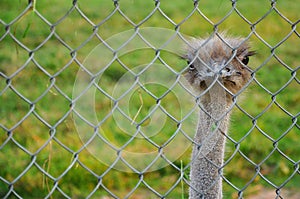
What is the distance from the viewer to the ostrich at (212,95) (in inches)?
155

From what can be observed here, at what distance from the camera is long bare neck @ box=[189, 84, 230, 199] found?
156 inches

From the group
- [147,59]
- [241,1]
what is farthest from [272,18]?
[147,59]

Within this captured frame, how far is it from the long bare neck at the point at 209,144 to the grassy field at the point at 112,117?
291mm

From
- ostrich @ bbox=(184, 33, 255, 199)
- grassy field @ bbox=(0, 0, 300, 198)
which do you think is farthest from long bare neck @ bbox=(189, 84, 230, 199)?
grassy field @ bbox=(0, 0, 300, 198)

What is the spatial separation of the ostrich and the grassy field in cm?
29

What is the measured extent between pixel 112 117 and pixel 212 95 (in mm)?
2795

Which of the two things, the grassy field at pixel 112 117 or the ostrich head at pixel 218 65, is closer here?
the ostrich head at pixel 218 65

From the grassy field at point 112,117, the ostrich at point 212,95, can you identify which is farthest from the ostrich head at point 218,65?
the grassy field at point 112,117

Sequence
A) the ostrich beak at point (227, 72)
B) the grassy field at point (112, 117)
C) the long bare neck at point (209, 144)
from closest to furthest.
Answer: the ostrich beak at point (227, 72) → the long bare neck at point (209, 144) → the grassy field at point (112, 117)

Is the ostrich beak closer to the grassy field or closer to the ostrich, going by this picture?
the ostrich

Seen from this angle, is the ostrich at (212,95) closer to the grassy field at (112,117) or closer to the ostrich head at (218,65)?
the ostrich head at (218,65)

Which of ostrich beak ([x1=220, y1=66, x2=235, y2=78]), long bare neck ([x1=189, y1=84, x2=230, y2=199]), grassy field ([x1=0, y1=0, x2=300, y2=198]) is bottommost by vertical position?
long bare neck ([x1=189, y1=84, x2=230, y2=199])

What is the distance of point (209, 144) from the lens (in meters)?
4.06

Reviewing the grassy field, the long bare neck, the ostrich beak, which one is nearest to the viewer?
the ostrich beak
